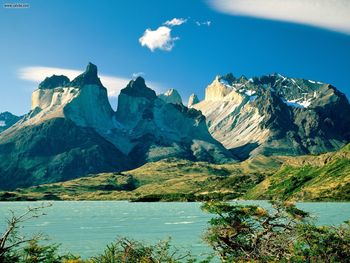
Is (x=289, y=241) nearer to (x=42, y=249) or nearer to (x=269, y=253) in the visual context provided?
(x=269, y=253)

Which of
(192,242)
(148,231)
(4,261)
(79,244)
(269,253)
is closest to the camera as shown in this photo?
(4,261)

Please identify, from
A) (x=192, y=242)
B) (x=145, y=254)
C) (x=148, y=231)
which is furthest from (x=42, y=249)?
(x=148, y=231)

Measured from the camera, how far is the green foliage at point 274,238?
44.3m

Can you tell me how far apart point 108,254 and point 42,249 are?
5427 mm

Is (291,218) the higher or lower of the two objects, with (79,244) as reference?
→ higher

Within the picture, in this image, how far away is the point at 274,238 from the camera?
50.1 metres

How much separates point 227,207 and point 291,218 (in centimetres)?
694

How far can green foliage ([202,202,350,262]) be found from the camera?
44312 millimetres

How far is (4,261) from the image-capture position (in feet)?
119

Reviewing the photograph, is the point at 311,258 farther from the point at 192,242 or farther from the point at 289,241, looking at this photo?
the point at 192,242

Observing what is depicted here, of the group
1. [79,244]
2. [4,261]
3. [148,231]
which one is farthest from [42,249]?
[148,231]

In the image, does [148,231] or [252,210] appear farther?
[148,231]

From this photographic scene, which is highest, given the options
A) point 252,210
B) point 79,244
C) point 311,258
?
point 252,210

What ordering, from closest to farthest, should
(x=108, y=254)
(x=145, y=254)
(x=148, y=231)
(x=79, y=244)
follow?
(x=108, y=254), (x=145, y=254), (x=79, y=244), (x=148, y=231)
